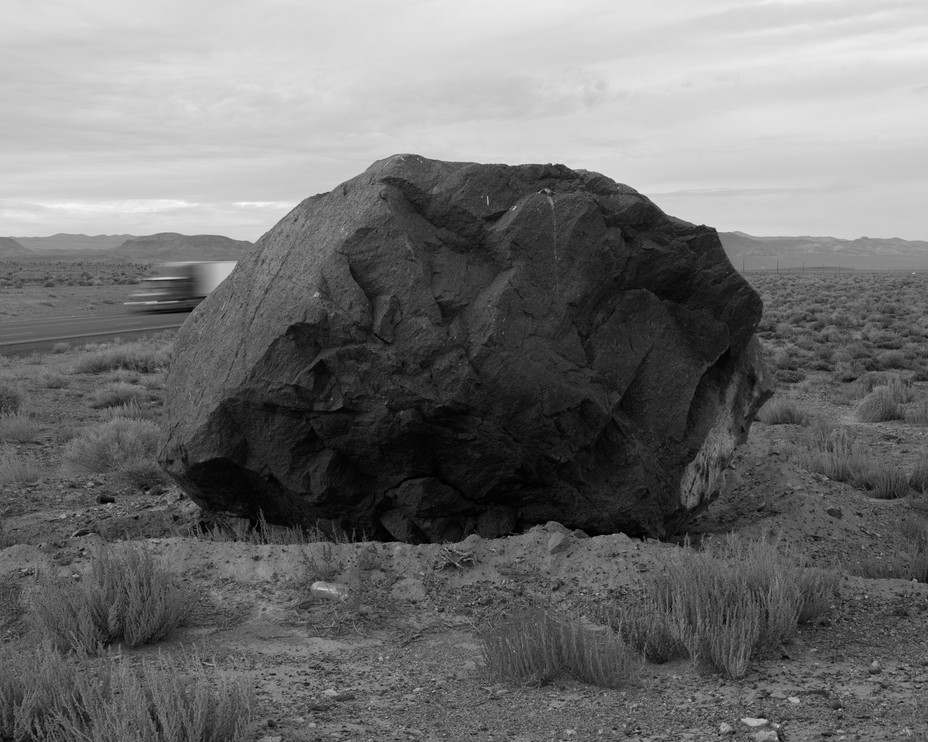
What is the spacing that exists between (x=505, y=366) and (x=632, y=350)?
45.5 inches

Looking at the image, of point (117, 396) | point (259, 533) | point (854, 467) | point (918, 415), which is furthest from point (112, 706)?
point (918, 415)

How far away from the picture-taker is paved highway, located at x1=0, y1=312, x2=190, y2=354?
25591 millimetres

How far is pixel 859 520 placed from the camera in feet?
28.2

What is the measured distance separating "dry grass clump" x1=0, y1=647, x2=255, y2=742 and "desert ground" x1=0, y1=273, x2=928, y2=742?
15 centimetres

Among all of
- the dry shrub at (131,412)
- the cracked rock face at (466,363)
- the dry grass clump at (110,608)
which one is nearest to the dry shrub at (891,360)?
the cracked rock face at (466,363)

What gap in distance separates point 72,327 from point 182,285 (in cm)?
775

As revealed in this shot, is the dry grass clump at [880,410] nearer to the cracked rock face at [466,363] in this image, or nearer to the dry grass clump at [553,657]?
the cracked rock face at [466,363]

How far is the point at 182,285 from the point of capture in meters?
38.5

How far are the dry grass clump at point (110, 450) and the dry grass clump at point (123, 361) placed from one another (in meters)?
7.13

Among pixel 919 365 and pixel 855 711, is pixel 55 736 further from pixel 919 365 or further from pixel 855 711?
pixel 919 365

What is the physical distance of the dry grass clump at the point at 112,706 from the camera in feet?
13.0

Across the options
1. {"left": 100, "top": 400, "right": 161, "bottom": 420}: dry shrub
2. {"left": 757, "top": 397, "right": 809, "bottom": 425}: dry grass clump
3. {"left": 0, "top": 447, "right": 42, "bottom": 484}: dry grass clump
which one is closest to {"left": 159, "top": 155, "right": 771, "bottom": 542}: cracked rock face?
{"left": 0, "top": 447, "right": 42, "bottom": 484}: dry grass clump

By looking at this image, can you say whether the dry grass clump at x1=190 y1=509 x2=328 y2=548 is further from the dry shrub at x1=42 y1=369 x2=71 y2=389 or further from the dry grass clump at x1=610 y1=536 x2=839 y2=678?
the dry shrub at x1=42 y1=369 x2=71 y2=389

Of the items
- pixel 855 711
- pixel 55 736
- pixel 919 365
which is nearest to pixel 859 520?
pixel 855 711
